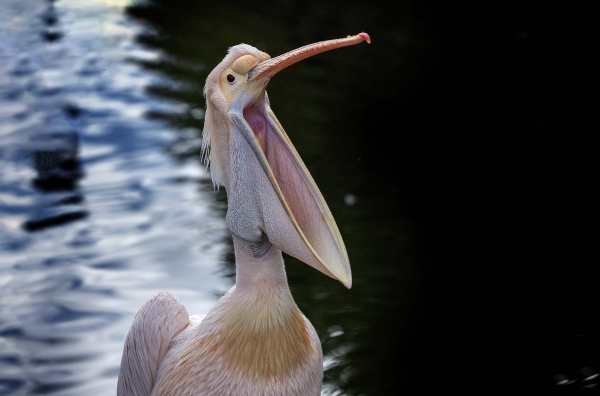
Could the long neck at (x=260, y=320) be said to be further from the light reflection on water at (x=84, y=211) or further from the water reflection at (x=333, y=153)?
the light reflection on water at (x=84, y=211)

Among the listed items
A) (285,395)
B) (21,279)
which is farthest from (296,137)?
(285,395)

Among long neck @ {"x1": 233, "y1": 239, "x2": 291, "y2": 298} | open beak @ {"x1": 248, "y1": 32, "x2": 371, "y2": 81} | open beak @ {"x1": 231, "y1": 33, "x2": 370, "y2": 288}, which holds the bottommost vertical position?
long neck @ {"x1": 233, "y1": 239, "x2": 291, "y2": 298}

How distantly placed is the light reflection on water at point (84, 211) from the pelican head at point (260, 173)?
143cm

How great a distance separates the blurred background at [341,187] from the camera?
3.33m

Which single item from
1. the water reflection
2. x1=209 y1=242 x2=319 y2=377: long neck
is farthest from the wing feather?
the water reflection

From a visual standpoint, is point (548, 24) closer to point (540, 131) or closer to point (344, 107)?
point (540, 131)

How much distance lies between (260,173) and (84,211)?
245cm

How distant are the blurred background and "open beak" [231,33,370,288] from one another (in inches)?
49.2

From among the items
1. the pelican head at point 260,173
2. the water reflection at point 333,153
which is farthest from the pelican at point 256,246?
the water reflection at point 333,153

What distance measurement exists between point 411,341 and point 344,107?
91.0 inches

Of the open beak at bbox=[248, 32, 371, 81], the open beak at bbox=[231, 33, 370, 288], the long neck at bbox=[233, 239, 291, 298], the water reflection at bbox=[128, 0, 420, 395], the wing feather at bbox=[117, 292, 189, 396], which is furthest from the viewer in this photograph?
the water reflection at bbox=[128, 0, 420, 395]

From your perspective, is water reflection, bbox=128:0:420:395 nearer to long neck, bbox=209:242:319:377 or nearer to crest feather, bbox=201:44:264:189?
long neck, bbox=209:242:319:377

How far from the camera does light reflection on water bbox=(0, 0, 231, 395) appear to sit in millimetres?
3340

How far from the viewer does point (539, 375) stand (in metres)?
3.18
